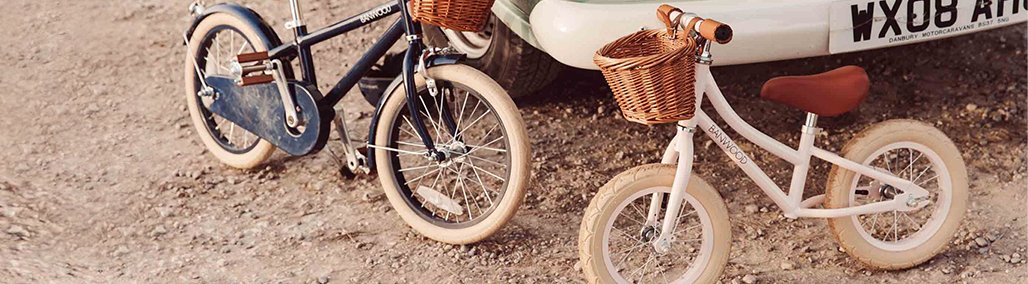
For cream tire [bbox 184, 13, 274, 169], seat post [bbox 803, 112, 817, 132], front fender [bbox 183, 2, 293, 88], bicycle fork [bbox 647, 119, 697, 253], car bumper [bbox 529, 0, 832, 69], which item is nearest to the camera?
bicycle fork [bbox 647, 119, 697, 253]

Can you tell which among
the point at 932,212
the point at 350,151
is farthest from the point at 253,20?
the point at 932,212

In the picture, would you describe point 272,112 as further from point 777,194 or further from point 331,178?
point 777,194

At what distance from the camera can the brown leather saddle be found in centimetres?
347

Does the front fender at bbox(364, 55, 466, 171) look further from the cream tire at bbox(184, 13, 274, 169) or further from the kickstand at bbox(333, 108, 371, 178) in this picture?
the cream tire at bbox(184, 13, 274, 169)

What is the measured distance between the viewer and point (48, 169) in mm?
4738

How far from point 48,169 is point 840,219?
3190 mm

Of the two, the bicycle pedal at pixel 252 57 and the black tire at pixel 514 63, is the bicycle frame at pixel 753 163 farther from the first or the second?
the bicycle pedal at pixel 252 57

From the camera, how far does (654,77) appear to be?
3051 mm

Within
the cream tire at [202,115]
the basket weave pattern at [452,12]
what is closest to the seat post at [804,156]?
the basket weave pattern at [452,12]

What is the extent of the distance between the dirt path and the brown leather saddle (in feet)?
2.08

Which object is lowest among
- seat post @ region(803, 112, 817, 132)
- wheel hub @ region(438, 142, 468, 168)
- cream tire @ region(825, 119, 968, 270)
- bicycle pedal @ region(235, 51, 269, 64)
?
cream tire @ region(825, 119, 968, 270)

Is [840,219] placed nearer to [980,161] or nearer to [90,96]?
[980,161]

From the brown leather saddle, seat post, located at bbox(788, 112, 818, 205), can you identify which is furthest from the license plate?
seat post, located at bbox(788, 112, 818, 205)

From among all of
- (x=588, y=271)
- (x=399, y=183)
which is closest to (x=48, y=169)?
(x=399, y=183)
